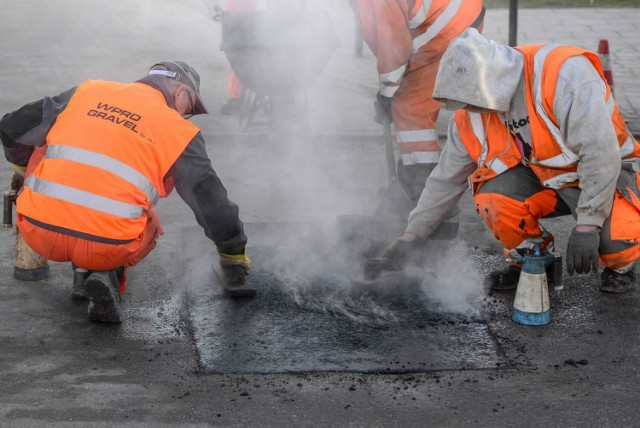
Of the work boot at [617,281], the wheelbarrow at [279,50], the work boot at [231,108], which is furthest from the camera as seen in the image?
the work boot at [231,108]

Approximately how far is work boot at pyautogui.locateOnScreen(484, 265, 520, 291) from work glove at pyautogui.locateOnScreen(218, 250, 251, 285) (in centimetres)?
111

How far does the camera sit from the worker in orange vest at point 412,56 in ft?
16.7

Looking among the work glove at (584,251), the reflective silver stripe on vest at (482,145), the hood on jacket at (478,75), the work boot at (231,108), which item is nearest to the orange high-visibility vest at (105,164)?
the hood on jacket at (478,75)

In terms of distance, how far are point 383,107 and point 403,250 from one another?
1.23 m

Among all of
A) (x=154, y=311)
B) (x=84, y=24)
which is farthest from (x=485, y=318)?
Answer: (x=84, y=24)

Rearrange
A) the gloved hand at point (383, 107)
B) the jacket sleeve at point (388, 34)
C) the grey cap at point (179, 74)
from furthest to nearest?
the gloved hand at point (383, 107)
the jacket sleeve at point (388, 34)
the grey cap at point (179, 74)

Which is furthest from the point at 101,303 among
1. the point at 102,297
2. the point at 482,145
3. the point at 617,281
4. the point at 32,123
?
the point at 617,281

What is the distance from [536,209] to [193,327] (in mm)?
1566

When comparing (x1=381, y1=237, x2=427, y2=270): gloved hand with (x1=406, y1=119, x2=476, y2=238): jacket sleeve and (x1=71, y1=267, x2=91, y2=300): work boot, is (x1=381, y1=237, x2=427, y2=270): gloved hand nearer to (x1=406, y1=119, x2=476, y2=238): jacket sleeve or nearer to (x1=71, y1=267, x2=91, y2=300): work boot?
(x1=406, y1=119, x2=476, y2=238): jacket sleeve

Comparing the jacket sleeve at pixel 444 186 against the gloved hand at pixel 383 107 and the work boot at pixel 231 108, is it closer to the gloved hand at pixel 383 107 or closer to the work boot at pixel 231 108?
the gloved hand at pixel 383 107

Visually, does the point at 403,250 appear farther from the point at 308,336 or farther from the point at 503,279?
the point at 308,336

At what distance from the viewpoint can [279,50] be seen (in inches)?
256

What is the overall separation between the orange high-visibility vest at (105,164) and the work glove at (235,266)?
0.51m

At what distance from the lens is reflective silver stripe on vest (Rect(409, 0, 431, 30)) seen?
5109 millimetres
